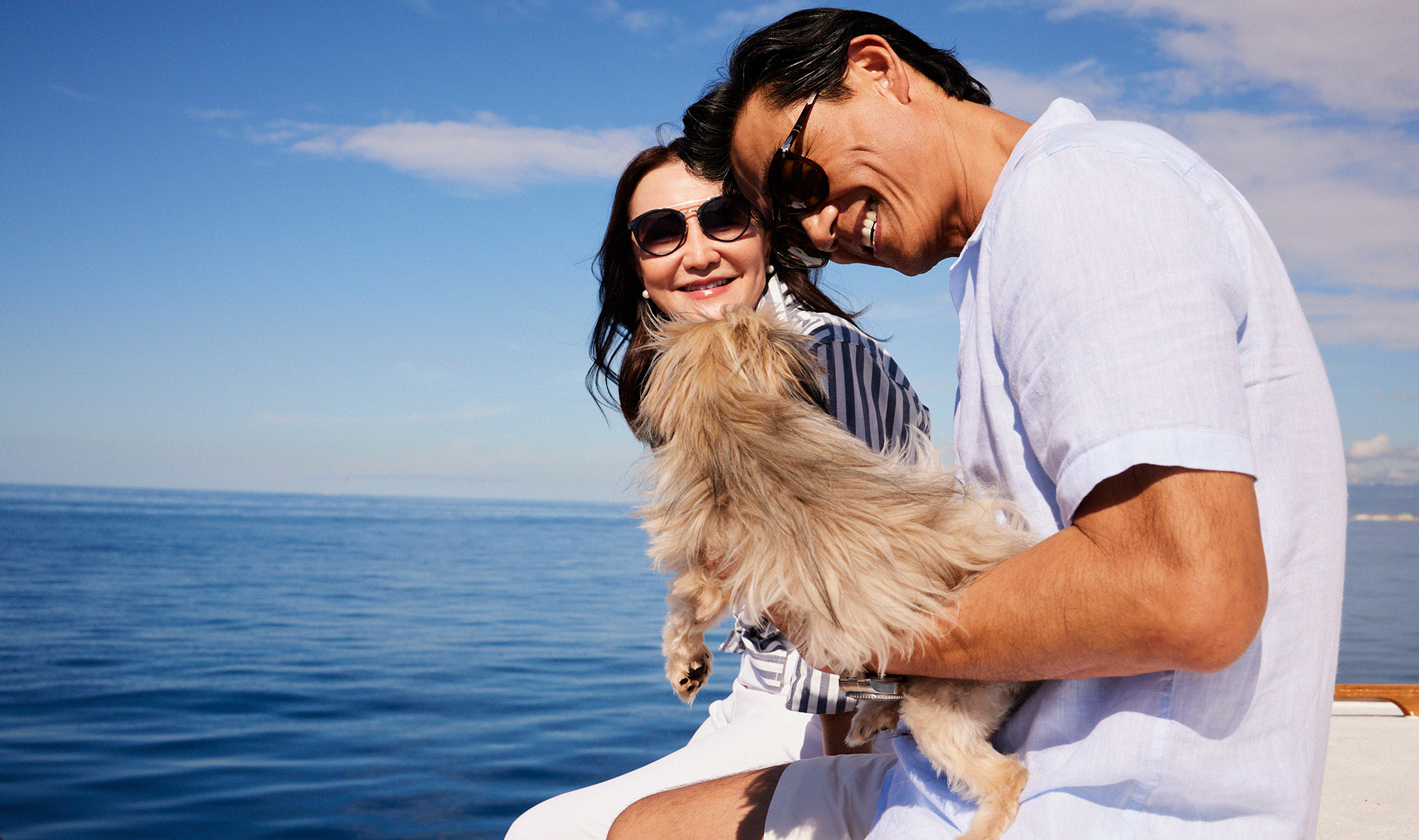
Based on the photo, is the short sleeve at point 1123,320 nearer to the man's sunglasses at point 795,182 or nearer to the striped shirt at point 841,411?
the man's sunglasses at point 795,182

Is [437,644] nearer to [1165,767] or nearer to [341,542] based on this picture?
[1165,767]

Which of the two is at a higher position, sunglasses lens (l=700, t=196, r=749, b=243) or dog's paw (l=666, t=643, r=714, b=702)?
sunglasses lens (l=700, t=196, r=749, b=243)

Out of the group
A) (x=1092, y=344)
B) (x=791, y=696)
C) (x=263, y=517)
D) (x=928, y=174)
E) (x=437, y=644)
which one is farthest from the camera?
(x=263, y=517)

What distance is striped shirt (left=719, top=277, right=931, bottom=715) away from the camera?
252 centimetres

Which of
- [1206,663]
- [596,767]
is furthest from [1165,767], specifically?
[596,767]

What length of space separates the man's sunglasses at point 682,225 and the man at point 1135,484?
1476 millimetres

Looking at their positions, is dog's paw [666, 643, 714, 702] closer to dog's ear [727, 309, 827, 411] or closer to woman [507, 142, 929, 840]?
woman [507, 142, 929, 840]

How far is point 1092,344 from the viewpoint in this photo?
1187 millimetres

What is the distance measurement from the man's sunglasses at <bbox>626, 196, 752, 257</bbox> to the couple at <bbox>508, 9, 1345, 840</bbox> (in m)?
1.20

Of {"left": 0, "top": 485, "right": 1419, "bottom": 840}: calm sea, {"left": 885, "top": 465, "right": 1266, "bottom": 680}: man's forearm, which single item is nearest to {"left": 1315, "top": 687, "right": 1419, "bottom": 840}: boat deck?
{"left": 885, "top": 465, "right": 1266, "bottom": 680}: man's forearm

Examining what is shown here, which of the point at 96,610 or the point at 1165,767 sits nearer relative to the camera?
the point at 1165,767

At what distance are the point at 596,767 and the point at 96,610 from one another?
14609 millimetres

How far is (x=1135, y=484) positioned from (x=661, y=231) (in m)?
2.55

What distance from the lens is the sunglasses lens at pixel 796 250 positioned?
2252 millimetres
